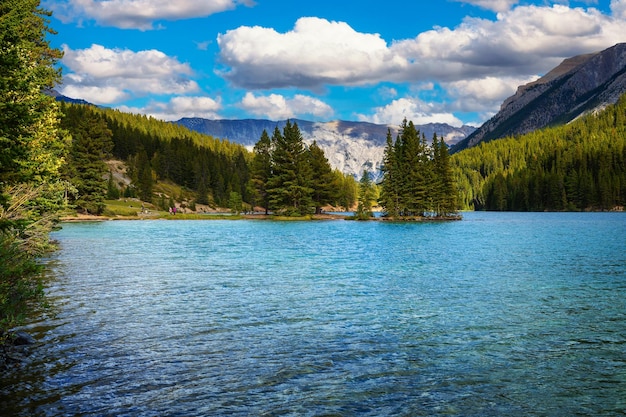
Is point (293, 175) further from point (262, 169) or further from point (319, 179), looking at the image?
point (262, 169)

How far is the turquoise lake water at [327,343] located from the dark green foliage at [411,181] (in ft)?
280

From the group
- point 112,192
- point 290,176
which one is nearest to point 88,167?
point 112,192

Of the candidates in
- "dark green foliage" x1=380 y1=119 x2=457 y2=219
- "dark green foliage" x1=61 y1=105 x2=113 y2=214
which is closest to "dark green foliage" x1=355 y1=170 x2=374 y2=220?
"dark green foliage" x1=380 y1=119 x2=457 y2=219

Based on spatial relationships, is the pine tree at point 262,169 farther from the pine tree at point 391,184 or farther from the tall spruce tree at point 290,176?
the pine tree at point 391,184

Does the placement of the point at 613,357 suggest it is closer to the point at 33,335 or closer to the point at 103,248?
the point at 33,335

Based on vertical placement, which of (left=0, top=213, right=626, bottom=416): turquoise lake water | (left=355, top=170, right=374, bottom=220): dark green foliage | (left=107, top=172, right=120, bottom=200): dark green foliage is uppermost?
(left=107, top=172, right=120, bottom=200): dark green foliage

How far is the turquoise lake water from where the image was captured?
44.0 feet

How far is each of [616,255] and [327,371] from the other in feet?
139

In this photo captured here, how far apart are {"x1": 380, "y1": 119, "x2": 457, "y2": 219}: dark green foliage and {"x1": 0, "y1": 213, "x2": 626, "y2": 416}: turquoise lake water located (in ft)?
280

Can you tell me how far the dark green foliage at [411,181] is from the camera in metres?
125

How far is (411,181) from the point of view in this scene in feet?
411

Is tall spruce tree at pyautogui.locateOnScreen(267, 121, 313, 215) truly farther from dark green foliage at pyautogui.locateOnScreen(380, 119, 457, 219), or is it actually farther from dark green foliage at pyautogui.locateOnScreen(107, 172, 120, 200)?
dark green foliage at pyautogui.locateOnScreen(107, 172, 120, 200)

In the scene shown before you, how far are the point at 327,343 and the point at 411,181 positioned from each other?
10928 centimetres

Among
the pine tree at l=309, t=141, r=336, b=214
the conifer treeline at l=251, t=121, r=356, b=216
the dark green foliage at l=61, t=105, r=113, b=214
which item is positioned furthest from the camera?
the pine tree at l=309, t=141, r=336, b=214
